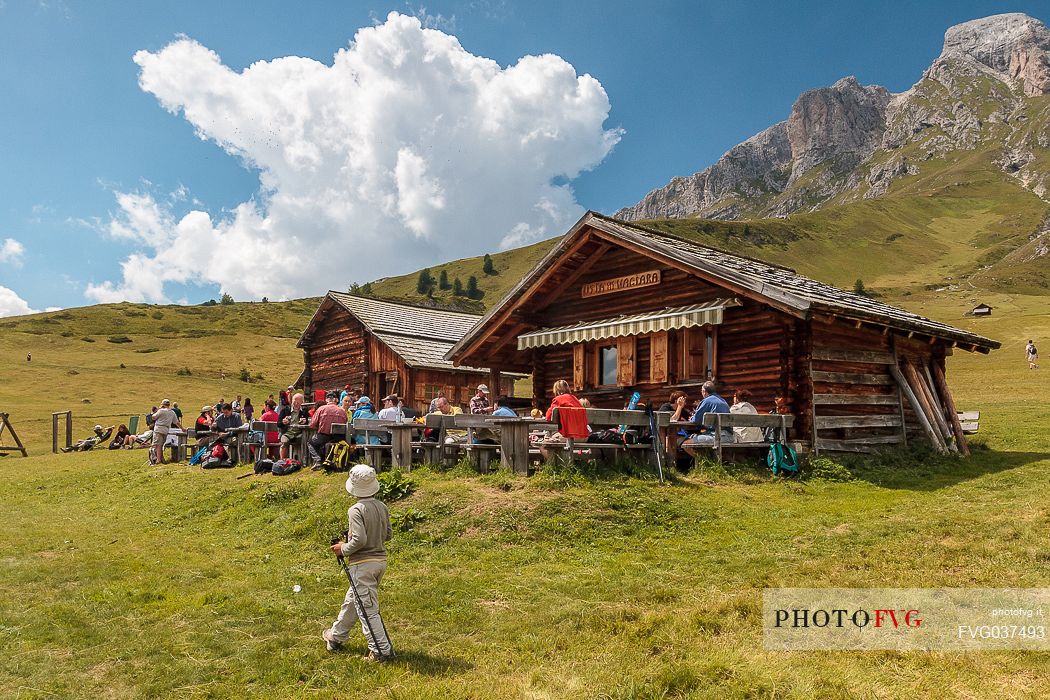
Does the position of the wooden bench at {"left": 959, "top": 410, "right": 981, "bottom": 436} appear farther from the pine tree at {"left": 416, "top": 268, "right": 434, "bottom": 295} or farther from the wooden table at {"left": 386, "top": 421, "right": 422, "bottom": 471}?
the pine tree at {"left": 416, "top": 268, "right": 434, "bottom": 295}

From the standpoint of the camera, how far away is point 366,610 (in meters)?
6.19

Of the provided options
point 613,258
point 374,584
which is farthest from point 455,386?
point 374,584

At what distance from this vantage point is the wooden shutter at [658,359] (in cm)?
1706

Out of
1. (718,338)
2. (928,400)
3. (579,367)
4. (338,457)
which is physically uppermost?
(718,338)

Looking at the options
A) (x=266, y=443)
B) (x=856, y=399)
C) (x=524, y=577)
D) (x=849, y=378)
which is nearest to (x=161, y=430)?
(x=266, y=443)

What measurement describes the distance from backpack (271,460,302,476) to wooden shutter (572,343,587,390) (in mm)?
7332

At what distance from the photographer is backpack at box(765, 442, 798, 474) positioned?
12.9 m

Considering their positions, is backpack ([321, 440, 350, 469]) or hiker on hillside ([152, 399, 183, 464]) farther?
hiker on hillside ([152, 399, 183, 464])

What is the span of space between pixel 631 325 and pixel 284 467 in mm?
8356

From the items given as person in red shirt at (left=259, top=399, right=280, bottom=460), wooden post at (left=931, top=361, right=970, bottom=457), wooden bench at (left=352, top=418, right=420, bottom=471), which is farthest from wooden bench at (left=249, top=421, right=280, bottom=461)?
wooden post at (left=931, top=361, right=970, bottom=457)

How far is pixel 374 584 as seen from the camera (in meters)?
6.33

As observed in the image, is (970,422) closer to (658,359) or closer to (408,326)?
(658,359)

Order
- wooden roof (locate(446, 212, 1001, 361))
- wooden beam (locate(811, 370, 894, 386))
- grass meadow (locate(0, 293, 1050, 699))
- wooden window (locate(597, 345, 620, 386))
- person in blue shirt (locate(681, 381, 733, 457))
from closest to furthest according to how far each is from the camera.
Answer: grass meadow (locate(0, 293, 1050, 699)), person in blue shirt (locate(681, 381, 733, 457)), wooden roof (locate(446, 212, 1001, 361)), wooden beam (locate(811, 370, 894, 386)), wooden window (locate(597, 345, 620, 386))

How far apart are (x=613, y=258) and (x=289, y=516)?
10.8 meters
